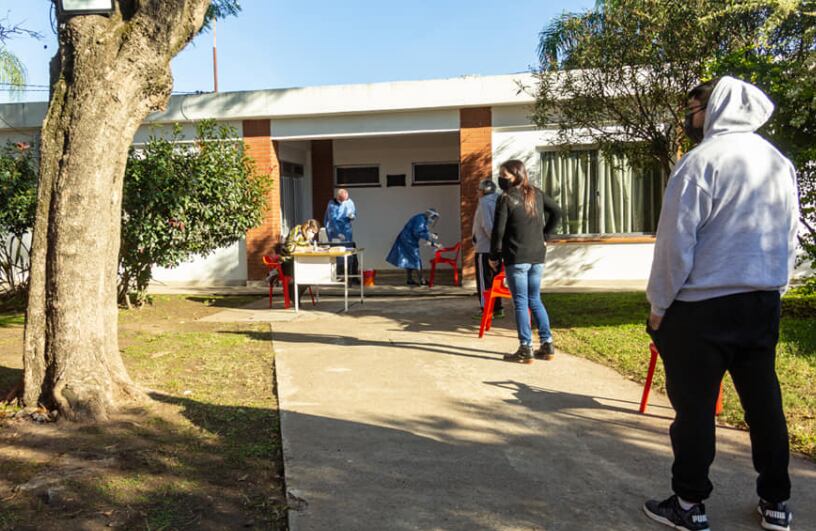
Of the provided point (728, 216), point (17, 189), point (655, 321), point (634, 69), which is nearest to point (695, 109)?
point (728, 216)

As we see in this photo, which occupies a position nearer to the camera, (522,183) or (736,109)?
(736,109)

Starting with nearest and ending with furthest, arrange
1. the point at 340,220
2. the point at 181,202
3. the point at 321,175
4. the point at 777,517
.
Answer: the point at 777,517 → the point at 181,202 → the point at 340,220 → the point at 321,175

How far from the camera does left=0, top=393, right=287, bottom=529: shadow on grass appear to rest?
10.8ft

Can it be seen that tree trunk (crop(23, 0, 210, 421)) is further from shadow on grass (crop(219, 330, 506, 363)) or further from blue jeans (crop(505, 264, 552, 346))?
blue jeans (crop(505, 264, 552, 346))

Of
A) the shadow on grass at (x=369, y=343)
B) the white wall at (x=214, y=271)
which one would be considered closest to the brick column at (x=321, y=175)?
the white wall at (x=214, y=271)

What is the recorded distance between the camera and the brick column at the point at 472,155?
13.0 meters

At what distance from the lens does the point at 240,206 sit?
1014 cm

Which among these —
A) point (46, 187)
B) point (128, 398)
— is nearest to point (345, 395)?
point (128, 398)

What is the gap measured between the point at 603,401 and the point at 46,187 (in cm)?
406

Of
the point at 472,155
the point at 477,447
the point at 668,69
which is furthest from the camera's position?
the point at 472,155

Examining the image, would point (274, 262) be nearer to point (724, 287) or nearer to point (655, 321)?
point (655, 321)

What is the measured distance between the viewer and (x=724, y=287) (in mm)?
2959

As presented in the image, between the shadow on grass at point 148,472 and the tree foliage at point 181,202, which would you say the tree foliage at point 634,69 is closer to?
the tree foliage at point 181,202

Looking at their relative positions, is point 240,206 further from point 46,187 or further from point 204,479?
point 204,479
